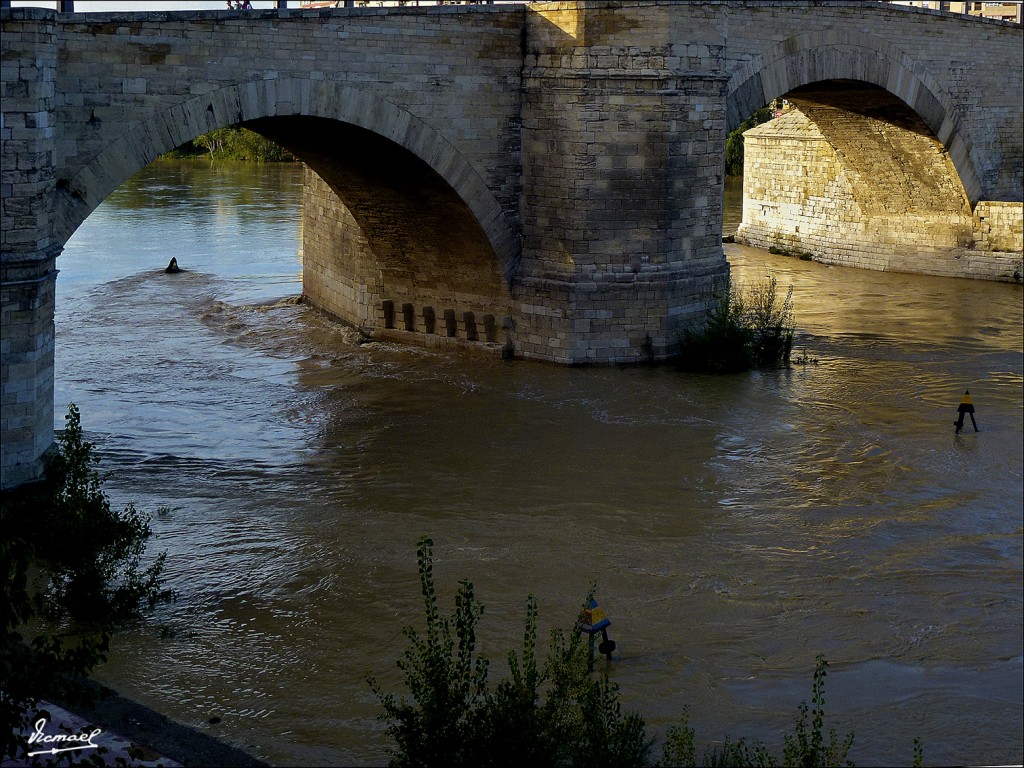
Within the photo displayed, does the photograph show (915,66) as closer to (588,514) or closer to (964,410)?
(964,410)

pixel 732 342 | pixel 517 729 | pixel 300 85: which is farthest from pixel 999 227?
pixel 517 729

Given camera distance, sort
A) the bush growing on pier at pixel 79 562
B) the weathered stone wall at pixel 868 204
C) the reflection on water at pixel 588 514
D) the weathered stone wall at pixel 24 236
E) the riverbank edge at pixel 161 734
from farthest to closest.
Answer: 1. the weathered stone wall at pixel 868 204
2. the weathered stone wall at pixel 24 236
3. the bush growing on pier at pixel 79 562
4. the reflection on water at pixel 588 514
5. the riverbank edge at pixel 161 734

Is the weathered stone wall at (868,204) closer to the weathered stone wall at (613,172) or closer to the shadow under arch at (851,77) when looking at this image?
the shadow under arch at (851,77)

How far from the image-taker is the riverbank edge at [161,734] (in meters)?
6.92

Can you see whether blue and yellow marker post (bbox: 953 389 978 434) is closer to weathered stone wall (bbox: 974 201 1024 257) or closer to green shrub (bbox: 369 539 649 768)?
green shrub (bbox: 369 539 649 768)

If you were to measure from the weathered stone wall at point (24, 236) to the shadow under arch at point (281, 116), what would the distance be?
60 centimetres

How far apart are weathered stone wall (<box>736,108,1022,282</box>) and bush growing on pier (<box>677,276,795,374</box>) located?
680 centimetres

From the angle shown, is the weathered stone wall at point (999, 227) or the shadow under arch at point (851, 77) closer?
the shadow under arch at point (851, 77)

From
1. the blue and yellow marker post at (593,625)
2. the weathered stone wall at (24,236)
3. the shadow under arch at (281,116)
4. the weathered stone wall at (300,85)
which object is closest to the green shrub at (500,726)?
the blue and yellow marker post at (593,625)

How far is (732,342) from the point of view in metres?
15.9

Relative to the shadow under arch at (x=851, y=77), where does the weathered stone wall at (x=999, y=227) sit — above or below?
below

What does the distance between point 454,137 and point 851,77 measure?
686 centimetres

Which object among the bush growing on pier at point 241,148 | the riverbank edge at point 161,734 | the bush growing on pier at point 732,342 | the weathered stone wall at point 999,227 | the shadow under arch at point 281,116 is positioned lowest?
the riverbank edge at point 161,734

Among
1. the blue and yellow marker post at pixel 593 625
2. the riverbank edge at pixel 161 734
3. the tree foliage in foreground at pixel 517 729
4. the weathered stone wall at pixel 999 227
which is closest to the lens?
the tree foliage in foreground at pixel 517 729
